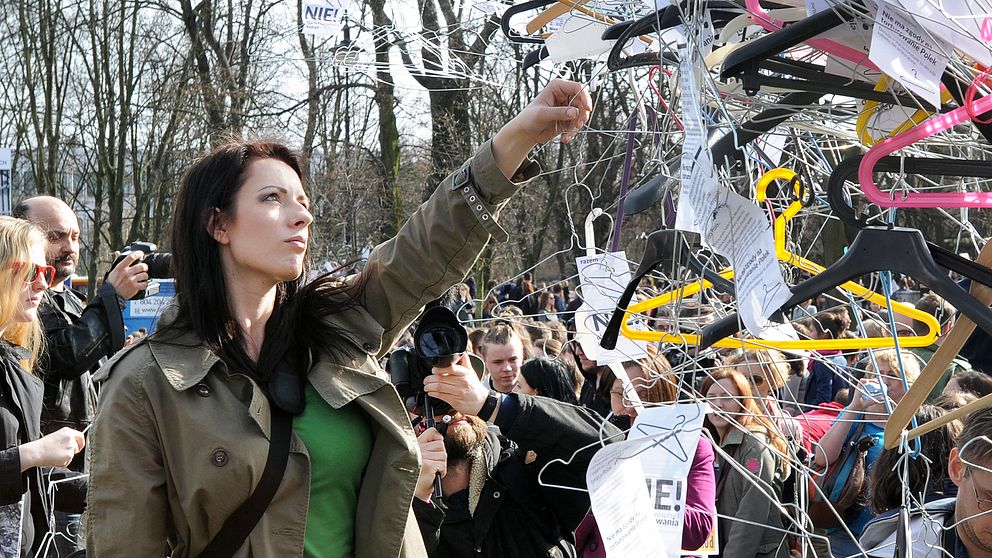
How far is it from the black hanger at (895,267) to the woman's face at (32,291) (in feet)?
7.99

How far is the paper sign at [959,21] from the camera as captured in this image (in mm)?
1143

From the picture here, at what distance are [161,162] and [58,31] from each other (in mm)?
2721

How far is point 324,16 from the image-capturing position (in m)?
4.20

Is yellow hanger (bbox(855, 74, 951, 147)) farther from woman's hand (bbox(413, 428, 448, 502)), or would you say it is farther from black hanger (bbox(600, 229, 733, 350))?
woman's hand (bbox(413, 428, 448, 502))

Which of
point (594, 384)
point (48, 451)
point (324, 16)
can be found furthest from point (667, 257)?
point (594, 384)

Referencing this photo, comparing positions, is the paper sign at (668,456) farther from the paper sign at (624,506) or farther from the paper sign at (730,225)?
the paper sign at (730,225)

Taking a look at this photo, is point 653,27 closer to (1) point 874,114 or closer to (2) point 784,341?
(1) point 874,114

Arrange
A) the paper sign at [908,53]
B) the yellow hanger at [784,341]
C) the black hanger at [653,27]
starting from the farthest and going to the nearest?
the yellow hanger at [784,341], the black hanger at [653,27], the paper sign at [908,53]

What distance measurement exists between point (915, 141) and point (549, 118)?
0.71 metres

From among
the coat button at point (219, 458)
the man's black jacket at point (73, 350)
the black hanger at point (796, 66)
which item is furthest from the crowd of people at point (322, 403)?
the man's black jacket at point (73, 350)

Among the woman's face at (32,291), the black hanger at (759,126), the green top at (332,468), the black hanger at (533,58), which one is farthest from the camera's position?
the woman's face at (32,291)

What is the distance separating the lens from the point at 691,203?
135 centimetres

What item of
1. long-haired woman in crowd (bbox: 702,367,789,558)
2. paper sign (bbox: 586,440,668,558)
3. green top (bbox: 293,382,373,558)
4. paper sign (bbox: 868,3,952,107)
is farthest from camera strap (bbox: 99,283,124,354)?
paper sign (bbox: 868,3,952,107)

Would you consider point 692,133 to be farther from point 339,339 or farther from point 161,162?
point 161,162
